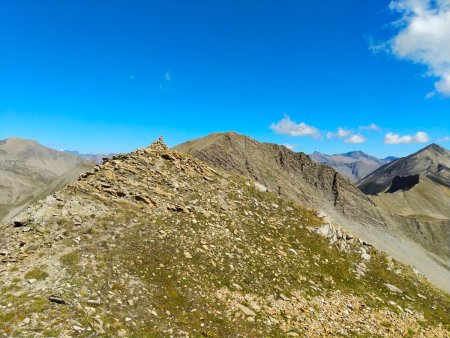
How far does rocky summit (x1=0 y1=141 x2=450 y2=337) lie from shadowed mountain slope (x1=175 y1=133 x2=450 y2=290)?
71.1 metres

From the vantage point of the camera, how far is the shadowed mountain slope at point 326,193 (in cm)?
10894

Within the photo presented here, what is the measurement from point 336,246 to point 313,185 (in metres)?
95.1

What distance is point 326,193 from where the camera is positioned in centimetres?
12712

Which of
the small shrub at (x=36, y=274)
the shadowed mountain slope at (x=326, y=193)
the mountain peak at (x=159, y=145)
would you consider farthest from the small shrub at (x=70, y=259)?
the shadowed mountain slope at (x=326, y=193)

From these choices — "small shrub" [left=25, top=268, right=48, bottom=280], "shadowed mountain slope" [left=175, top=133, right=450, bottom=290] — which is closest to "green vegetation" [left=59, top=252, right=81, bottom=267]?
"small shrub" [left=25, top=268, right=48, bottom=280]

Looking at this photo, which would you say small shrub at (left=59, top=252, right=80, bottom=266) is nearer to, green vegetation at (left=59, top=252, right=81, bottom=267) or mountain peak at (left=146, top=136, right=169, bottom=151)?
green vegetation at (left=59, top=252, right=81, bottom=267)

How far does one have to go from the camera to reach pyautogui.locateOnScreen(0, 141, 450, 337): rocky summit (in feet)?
65.2

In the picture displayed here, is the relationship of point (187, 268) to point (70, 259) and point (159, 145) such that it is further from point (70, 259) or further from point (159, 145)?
point (159, 145)

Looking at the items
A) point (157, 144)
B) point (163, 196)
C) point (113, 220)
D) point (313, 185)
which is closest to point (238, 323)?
point (113, 220)

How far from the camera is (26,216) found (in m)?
25.7

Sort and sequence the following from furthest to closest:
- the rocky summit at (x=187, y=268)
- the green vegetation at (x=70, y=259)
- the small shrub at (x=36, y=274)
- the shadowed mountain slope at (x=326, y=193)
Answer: the shadowed mountain slope at (x=326, y=193), the green vegetation at (x=70, y=259), the small shrub at (x=36, y=274), the rocky summit at (x=187, y=268)

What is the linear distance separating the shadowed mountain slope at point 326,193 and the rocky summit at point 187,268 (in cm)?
7111

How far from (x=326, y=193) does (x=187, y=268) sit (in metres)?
109

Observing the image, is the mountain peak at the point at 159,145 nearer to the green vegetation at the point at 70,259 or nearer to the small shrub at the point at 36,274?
the green vegetation at the point at 70,259
